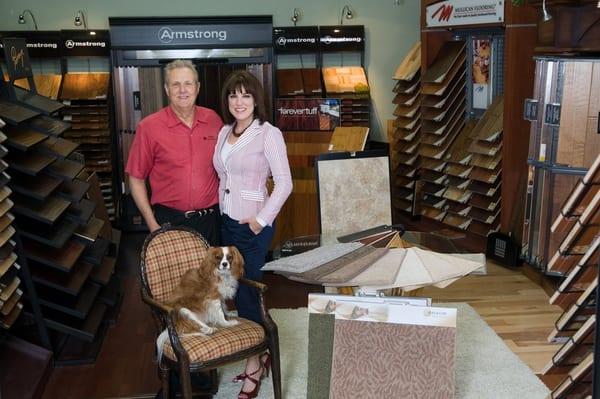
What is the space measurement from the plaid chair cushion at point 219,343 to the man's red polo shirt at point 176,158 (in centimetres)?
77

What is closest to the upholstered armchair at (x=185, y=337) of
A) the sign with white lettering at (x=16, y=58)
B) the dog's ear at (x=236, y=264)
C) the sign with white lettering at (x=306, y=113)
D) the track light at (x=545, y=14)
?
the dog's ear at (x=236, y=264)

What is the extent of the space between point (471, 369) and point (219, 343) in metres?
1.73

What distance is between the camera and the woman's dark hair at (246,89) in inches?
146

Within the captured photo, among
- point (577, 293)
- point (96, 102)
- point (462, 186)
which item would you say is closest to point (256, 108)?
point (577, 293)

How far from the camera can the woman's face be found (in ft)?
12.2

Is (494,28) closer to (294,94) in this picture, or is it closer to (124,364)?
(294,94)

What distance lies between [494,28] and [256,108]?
3.95 meters

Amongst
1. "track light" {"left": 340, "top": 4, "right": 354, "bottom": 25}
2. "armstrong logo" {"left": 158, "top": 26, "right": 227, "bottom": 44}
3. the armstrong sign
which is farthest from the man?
"track light" {"left": 340, "top": 4, "right": 354, "bottom": 25}

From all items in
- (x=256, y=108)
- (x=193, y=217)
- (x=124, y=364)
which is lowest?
(x=124, y=364)

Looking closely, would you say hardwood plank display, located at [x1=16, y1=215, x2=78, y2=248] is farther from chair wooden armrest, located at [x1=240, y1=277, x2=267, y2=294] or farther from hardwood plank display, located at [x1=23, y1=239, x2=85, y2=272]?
chair wooden armrest, located at [x1=240, y1=277, x2=267, y2=294]

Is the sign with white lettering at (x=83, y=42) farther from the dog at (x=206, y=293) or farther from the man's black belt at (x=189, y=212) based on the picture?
the dog at (x=206, y=293)

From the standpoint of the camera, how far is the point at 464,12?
23.2 ft

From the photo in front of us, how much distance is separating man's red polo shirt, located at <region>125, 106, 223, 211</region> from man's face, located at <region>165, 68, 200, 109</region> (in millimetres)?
119

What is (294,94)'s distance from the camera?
866cm
